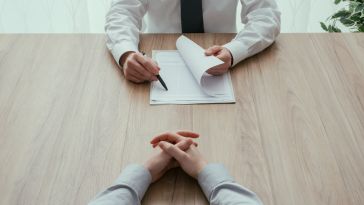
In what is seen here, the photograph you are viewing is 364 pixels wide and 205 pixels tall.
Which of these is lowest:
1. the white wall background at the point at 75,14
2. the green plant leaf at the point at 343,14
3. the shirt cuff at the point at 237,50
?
the white wall background at the point at 75,14

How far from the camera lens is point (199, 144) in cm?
121

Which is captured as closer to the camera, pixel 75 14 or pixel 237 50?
pixel 237 50

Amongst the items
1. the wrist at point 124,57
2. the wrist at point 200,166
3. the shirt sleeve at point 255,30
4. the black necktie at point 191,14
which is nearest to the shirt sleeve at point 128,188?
the wrist at point 200,166

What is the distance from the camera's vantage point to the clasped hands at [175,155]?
113 cm

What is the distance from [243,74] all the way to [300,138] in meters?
0.32

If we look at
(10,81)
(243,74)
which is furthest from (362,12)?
(10,81)

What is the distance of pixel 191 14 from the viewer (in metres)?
1.73

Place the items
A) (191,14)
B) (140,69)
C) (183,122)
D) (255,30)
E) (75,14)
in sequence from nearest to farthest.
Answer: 1. (183,122)
2. (140,69)
3. (255,30)
4. (191,14)
5. (75,14)

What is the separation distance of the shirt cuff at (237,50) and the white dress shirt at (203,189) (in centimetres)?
47

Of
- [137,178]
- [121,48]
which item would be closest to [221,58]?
[121,48]

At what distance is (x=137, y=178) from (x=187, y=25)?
0.81 metres

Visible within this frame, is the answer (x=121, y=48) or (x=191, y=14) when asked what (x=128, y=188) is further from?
(x=191, y=14)

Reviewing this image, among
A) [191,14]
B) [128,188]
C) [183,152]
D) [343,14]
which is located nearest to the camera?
[128,188]

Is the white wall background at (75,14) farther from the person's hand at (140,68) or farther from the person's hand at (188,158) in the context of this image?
the person's hand at (188,158)
